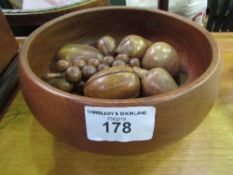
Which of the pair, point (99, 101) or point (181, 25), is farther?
point (181, 25)

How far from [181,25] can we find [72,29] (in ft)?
0.64

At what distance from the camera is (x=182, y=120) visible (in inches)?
13.7

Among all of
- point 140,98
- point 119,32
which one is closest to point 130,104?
point 140,98

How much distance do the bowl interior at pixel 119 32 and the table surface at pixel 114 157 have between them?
10cm

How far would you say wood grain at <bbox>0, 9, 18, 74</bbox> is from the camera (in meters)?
0.55

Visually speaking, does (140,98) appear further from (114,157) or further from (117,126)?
(114,157)

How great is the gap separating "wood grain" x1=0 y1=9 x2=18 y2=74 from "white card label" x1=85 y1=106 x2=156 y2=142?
0.29m

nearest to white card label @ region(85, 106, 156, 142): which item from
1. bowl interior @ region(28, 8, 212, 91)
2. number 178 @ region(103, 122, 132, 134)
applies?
number 178 @ region(103, 122, 132, 134)

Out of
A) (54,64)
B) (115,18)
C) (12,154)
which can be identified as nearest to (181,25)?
(115,18)

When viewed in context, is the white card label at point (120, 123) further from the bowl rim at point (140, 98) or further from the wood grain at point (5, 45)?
the wood grain at point (5, 45)

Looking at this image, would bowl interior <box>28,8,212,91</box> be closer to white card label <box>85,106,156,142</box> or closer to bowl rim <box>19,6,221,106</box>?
bowl rim <box>19,6,221,106</box>

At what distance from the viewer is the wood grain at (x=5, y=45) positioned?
55 cm

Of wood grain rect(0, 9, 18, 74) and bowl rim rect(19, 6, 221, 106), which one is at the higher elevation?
bowl rim rect(19, 6, 221, 106)

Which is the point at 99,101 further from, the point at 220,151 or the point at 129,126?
the point at 220,151
